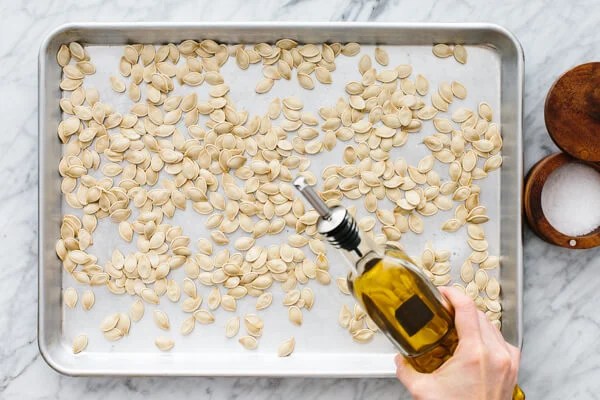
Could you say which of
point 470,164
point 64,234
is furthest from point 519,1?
point 64,234

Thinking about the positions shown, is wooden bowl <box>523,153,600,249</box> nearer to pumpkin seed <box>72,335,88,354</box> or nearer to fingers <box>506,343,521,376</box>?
fingers <box>506,343,521,376</box>

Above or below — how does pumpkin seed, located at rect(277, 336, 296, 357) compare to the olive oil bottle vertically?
below

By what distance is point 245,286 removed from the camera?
75cm

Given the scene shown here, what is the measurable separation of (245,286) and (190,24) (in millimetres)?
296

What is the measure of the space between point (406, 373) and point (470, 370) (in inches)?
2.3

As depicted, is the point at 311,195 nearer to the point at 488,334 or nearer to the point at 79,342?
the point at 488,334

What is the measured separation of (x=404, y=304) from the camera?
0.57 meters

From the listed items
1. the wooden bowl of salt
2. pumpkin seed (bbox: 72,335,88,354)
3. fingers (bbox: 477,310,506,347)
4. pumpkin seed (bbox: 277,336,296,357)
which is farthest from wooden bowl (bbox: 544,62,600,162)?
pumpkin seed (bbox: 72,335,88,354)

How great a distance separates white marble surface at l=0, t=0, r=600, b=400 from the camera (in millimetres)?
766

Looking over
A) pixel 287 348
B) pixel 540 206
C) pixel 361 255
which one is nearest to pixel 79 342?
pixel 287 348

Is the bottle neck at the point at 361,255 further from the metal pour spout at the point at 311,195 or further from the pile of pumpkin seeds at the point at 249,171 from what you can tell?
the pile of pumpkin seeds at the point at 249,171

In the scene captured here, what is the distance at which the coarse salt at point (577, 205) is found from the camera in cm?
73

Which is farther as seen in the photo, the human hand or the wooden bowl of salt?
the wooden bowl of salt

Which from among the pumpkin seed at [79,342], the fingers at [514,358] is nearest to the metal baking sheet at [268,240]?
the pumpkin seed at [79,342]
